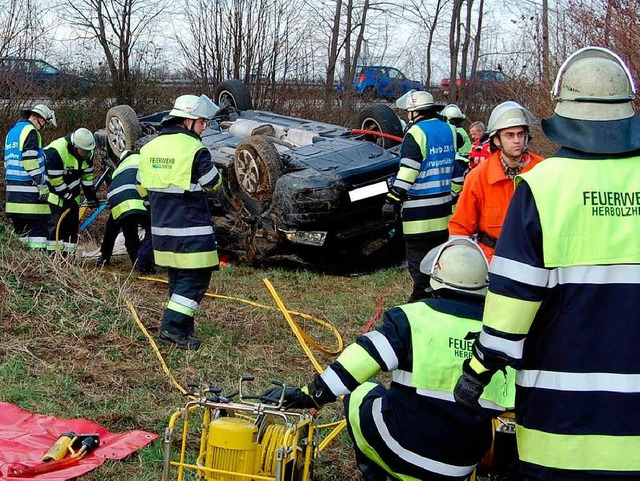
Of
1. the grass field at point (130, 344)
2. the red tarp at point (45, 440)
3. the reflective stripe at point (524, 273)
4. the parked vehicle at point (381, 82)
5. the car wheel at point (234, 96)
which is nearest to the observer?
the reflective stripe at point (524, 273)

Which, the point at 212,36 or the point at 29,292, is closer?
the point at 29,292

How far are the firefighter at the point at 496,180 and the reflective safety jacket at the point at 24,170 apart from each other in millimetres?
4995

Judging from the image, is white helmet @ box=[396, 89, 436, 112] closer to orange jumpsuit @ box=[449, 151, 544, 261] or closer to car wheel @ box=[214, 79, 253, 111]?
orange jumpsuit @ box=[449, 151, 544, 261]

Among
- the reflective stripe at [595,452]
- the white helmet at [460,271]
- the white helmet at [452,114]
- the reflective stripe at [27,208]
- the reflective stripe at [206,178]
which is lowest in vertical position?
the reflective stripe at [27,208]

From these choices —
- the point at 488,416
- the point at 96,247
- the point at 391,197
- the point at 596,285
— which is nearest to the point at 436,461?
the point at 488,416

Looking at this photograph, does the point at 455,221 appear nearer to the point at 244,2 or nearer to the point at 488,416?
the point at 488,416

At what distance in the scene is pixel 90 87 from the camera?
15.4 m

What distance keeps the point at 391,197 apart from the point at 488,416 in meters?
3.63

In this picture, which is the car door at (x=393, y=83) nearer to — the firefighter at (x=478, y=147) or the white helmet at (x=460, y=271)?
the firefighter at (x=478, y=147)

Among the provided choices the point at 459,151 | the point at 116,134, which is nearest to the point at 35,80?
the point at 116,134

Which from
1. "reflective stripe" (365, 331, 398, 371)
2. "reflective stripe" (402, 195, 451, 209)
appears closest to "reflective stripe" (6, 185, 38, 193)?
"reflective stripe" (402, 195, 451, 209)

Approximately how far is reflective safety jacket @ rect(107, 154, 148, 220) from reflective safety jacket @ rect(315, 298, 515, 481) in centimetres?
559

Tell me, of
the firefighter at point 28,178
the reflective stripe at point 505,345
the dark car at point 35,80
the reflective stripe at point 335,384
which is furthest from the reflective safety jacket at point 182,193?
the dark car at point 35,80

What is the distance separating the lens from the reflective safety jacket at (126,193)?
8.19 meters
